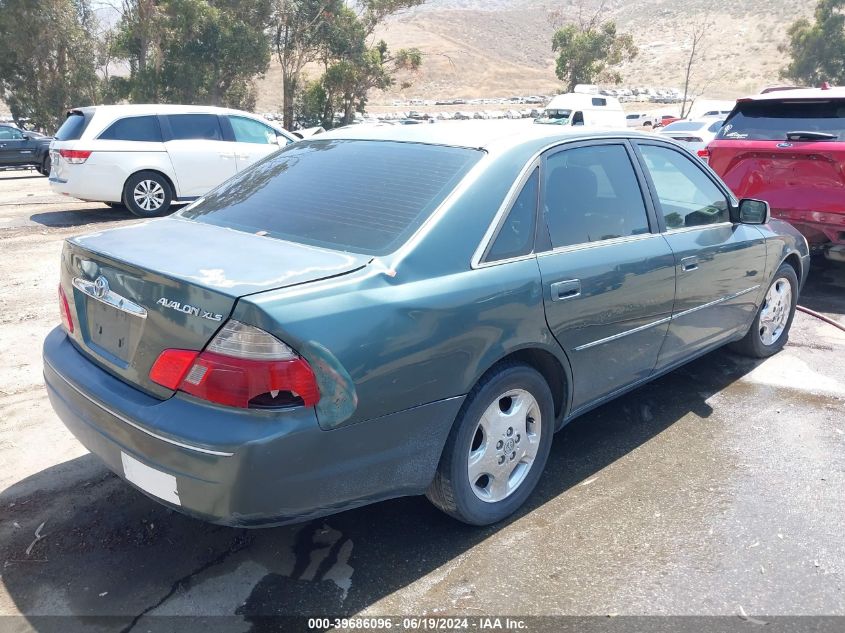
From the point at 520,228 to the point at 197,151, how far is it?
9155 millimetres

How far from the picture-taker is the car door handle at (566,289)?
10.4 ft

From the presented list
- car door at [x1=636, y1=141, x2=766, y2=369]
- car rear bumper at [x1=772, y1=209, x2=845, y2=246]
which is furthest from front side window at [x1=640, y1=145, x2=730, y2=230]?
car rear bumper at [x1=772, y1=209, x2=845, y2=246]

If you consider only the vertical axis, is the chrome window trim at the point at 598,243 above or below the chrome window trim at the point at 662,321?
above

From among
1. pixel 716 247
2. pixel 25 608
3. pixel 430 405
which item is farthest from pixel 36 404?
pixel 716 247

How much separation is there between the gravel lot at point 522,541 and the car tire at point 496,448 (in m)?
0.14

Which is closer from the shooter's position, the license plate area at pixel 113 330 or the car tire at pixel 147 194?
the license plate area at pixel 113 330

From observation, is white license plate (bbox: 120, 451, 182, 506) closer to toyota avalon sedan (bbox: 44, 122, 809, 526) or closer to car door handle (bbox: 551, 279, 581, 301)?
toyota avalon sedan (bbox: 44, 122, 809, 526)

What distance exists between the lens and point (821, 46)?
48.2 metres

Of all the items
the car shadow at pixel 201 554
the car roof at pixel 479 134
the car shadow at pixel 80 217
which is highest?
the car roof at pixel 479 134

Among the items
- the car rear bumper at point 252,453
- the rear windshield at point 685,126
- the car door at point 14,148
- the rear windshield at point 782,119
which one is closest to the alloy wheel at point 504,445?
the car rear bumper at point 252,453

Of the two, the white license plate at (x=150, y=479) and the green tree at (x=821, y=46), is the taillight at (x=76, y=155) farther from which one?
the green tree at (x=821, y=46)

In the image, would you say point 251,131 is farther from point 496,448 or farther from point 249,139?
point 496,448

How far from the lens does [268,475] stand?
7.78ft

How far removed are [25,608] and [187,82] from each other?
97.0 ft
